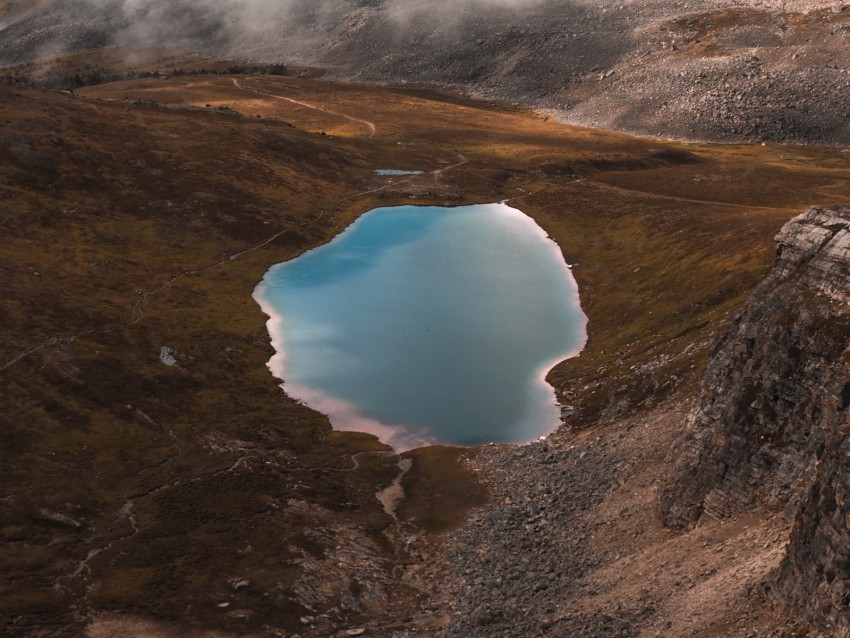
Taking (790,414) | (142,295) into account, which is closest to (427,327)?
(142,295)

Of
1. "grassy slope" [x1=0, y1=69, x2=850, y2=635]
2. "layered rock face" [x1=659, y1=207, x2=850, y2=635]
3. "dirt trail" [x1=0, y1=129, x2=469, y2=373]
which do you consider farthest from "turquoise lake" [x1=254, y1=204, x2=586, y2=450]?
"layered rock face" [x1=659, y1=207, x2=850, y2=635]

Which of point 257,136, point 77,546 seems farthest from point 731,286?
point 257,136

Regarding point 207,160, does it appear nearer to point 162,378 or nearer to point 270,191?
point 270,191

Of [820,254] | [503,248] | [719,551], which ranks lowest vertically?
[503,248]

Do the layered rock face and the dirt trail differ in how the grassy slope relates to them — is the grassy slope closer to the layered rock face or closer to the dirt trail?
the dirt trail

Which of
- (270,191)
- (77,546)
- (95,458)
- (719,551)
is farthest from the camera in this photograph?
(270,191)

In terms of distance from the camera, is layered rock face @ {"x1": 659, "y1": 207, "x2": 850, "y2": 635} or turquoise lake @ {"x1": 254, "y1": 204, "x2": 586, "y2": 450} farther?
turquoise lake @ {"x1": 254, "y1": 204, "x2": 586, "y2": 450}
